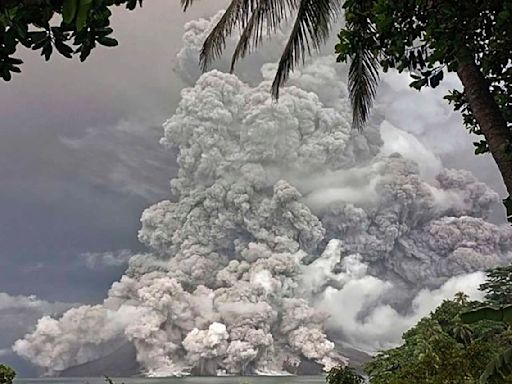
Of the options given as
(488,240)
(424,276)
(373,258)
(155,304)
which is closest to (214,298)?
(155,304)

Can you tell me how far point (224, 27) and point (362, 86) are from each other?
1939 mm

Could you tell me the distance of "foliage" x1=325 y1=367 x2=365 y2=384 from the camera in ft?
63.3

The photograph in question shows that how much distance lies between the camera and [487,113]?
3.79 meters

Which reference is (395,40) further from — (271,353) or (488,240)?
(488,240)

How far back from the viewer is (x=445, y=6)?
10.4 ft

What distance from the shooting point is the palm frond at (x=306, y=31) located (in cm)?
634

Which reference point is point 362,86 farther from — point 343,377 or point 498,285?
point 498,285

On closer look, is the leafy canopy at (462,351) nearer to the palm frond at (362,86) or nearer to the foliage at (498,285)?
the foliage at (498,285)

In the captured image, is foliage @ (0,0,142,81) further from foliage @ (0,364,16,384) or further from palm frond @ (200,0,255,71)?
foliage @ (0,364,16,384)

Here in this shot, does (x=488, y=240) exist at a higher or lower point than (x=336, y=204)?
lower

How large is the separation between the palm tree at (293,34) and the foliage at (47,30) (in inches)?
186

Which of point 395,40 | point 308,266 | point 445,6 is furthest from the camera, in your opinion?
point 308,266

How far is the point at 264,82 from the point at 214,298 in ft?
85.1

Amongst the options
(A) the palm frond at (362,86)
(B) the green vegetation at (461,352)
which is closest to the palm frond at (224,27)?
(A) the palm frond at (362,86)
